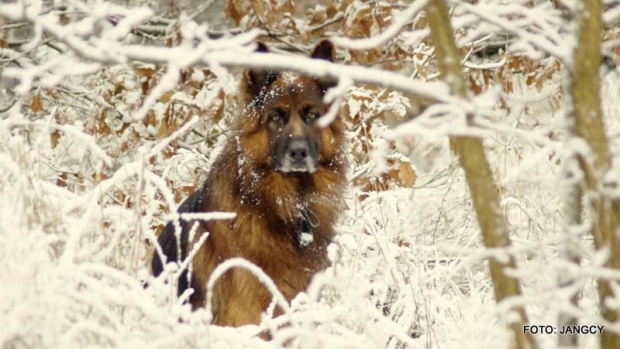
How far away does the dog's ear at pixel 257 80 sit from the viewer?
4.98m

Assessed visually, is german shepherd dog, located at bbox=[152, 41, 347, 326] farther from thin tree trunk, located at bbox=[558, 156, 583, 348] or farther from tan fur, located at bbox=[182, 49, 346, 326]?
thin tree trunk, located at bbox=[558, 156, 583, 348]

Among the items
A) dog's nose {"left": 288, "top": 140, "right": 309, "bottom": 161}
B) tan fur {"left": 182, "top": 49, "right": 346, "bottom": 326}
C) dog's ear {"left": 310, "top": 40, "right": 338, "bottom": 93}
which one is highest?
dog's ear {"left": 310, "top": 40, "right": 338, "bottom": 93}

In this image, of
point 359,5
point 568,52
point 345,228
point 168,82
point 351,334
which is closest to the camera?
point 168,82

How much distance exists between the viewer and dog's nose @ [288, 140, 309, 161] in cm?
482

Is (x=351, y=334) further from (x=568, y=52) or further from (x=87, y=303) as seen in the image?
(x=568, y=52)

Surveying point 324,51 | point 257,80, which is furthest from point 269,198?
point 324,51

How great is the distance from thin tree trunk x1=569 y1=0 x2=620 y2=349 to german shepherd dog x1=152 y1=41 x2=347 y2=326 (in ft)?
8.39

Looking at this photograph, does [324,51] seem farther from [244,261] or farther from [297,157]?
[244,261]

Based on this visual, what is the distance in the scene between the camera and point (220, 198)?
4750mm

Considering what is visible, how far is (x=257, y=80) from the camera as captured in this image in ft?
16.5

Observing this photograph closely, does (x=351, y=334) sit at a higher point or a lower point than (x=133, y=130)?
lower

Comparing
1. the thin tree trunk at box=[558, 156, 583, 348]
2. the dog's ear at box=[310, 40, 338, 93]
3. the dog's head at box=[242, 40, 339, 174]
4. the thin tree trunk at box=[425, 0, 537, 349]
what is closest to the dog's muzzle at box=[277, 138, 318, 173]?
the dog's head at box=[242, 40, 339, 174]

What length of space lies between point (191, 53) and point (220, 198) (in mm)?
2714

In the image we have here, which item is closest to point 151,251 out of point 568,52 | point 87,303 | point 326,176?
point 326,176
